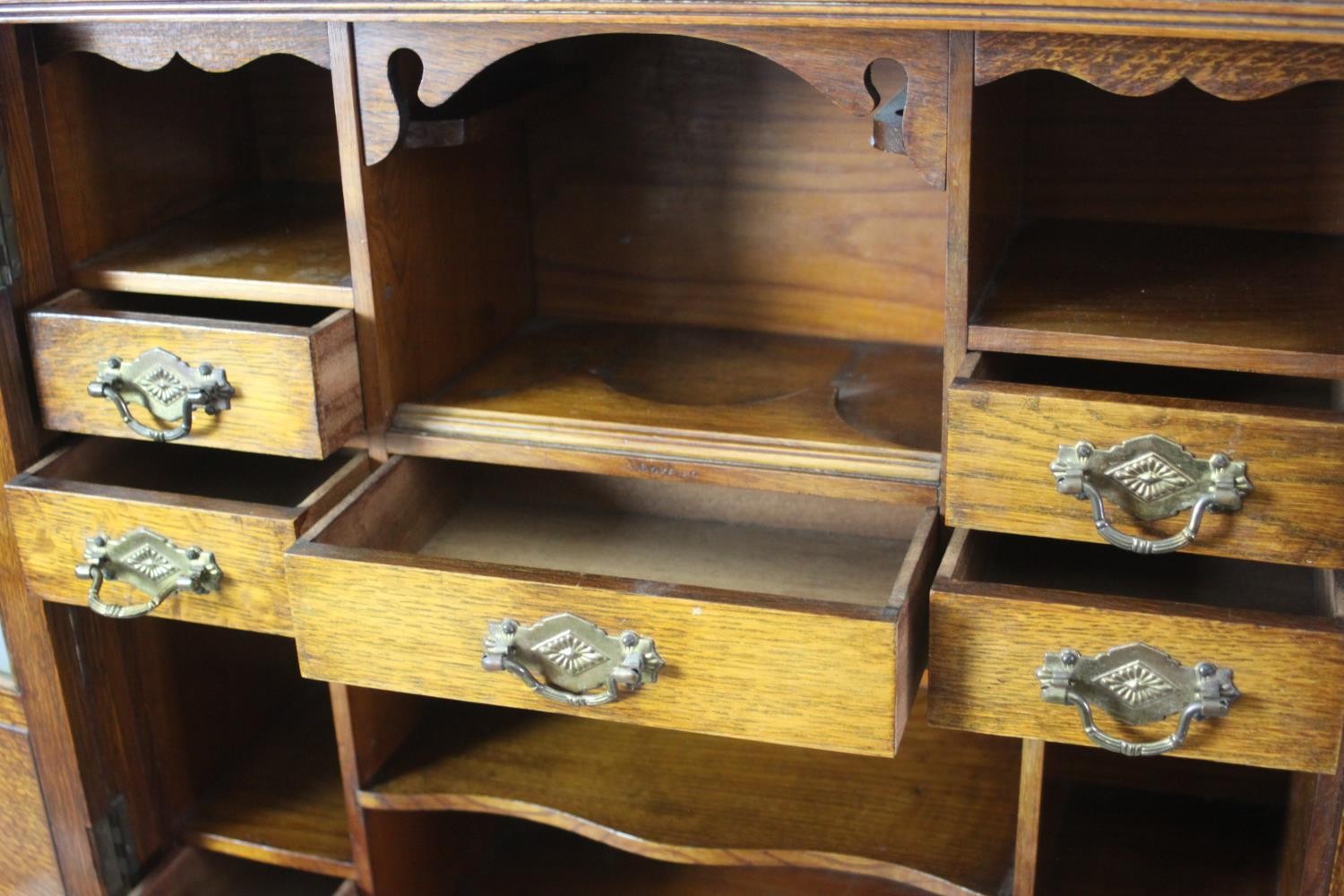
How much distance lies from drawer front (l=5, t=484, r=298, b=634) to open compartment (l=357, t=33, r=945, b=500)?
16 cm

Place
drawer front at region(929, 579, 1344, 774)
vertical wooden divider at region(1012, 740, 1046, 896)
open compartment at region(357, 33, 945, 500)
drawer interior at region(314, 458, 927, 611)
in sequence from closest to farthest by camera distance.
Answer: drawer front at region(929, 579, 1344, 774)
vertical wooden divider at region(1012, 740, 1046, 896)
open compartment at region(357, 33, 945, 500)
drawer interior at region(314, 458, 927, 611)

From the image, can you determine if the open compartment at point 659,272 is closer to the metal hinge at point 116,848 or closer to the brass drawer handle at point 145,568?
the brass drawer handle at point 145,568

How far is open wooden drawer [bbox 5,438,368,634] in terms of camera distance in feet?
4.26

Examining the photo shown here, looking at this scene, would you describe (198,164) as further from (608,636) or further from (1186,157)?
(1186,157)

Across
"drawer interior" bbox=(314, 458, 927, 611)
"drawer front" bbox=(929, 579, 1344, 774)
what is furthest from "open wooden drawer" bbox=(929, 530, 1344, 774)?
"drawer interior" bbox=(314, 458, 927, 611)

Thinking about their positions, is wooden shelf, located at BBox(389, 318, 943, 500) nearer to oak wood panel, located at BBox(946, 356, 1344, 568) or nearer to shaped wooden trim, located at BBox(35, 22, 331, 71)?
oak wood panel, located at BBox(946, 356, 1344, 568)

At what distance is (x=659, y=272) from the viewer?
1.62m

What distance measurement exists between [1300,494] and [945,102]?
1.23 feet

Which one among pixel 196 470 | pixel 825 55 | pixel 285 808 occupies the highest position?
pixel 825 55

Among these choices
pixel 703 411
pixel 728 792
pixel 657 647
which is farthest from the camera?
pixel 728 792

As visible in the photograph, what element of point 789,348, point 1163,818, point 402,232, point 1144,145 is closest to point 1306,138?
point 1144,145

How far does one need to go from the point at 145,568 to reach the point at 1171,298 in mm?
901

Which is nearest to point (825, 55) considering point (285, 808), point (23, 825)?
point (285, 808)

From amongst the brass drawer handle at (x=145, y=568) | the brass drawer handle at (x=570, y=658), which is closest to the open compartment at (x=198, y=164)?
the brass drawer handle at (x=145, y=568)
